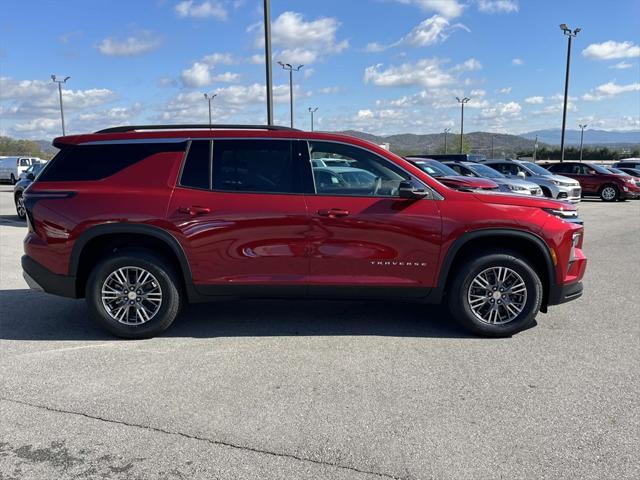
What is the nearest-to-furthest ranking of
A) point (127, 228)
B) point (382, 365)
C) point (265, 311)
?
point (382, 365), point (127, 228), point (265, 311)

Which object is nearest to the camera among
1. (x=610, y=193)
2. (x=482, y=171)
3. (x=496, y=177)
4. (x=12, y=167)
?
(x=496, y=177)

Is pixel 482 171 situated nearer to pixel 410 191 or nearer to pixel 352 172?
pixel 352 172

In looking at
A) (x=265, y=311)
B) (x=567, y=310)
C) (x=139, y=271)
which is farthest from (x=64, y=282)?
(x=567, y=310)

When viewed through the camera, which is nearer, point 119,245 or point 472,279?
point 472,279

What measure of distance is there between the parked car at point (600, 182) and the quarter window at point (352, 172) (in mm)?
20647

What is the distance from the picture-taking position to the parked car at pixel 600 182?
22028 millimetres

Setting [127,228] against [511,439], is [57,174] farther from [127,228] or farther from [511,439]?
[511,439]

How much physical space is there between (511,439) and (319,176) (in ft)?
8.65

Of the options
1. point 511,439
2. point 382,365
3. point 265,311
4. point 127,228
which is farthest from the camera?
point 265,311

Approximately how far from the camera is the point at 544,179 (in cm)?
1798

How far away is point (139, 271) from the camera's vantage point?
15.9 feet

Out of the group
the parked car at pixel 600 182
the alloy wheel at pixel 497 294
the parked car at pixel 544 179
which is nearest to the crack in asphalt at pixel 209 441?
the alloy wheel at pixel 497 294

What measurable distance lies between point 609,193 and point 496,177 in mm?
9663

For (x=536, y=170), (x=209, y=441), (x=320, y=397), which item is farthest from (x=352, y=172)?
(x=536, y=170)
